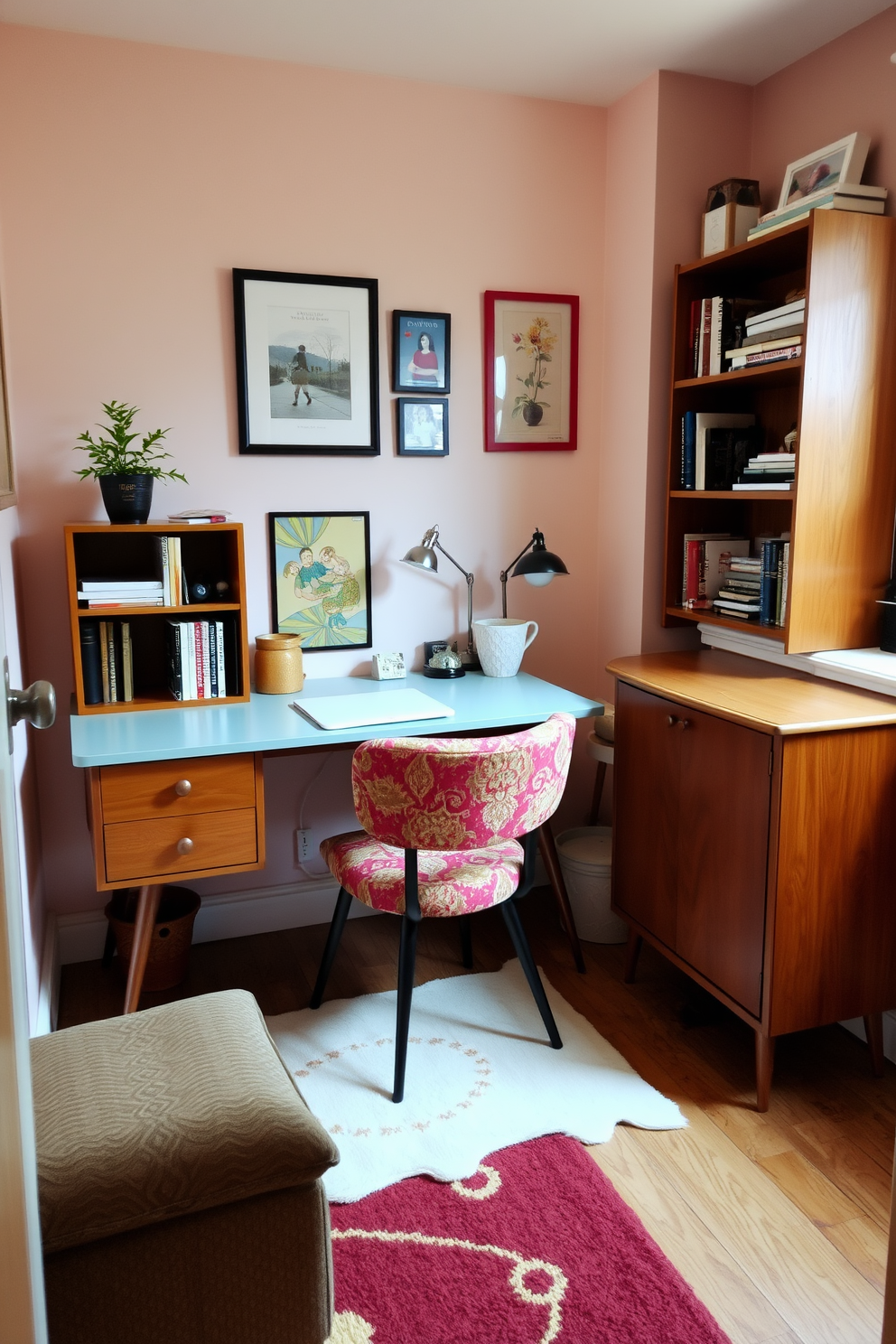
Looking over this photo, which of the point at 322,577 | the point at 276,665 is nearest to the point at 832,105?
the point at 322,577

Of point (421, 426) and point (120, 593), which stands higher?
point (421, 426)

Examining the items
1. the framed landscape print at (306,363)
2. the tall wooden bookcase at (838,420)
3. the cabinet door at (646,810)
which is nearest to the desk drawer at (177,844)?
the cabinet door at (646,810)

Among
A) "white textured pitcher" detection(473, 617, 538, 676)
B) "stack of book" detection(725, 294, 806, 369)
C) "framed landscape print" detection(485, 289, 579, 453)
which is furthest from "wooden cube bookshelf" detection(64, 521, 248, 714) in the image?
"stack of book" detection(725, 294, 806, 369)

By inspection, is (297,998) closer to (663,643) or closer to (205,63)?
(663,643)

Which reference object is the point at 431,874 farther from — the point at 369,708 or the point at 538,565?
the point at 538,565

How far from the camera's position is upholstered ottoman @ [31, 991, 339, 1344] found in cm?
118

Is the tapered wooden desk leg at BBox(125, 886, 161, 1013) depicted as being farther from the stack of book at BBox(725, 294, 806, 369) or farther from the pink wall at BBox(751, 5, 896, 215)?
the pink wall at BBox(751, 5, 896, 215)

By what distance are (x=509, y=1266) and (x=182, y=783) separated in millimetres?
1120

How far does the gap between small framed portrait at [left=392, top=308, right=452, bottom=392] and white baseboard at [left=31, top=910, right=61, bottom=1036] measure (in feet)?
5.73

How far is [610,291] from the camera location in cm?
295

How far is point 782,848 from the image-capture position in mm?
1963

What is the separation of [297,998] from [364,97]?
239 centimetres

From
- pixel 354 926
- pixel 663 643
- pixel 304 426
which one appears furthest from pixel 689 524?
pixel 354 926

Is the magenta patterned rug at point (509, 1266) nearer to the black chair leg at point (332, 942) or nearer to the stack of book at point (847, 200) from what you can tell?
the black chair leg at point (332, 942)
